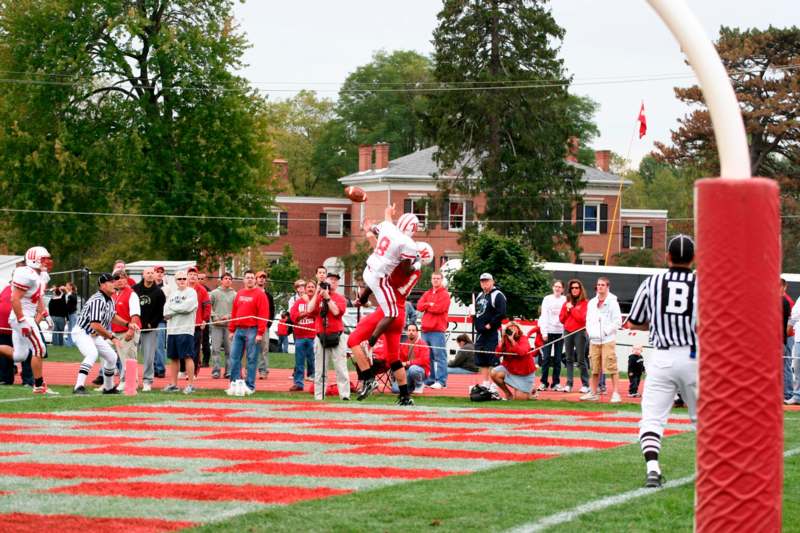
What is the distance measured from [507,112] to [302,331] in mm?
33597

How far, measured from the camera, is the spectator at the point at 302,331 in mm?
20297

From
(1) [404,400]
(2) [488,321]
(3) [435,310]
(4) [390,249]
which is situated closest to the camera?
(4) [390,249]

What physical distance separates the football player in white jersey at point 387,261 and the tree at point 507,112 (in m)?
36.2

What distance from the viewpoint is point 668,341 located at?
374 inches

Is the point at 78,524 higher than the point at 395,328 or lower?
Answer: lower

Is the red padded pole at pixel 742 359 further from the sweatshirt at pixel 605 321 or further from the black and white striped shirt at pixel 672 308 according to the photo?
the sweatshirt at pixel 605 321

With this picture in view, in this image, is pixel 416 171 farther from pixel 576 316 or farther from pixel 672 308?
pixel 672 308

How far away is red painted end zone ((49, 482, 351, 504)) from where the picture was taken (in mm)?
8359

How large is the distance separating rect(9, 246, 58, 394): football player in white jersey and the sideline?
11.2m

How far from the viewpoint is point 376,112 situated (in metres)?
88.4

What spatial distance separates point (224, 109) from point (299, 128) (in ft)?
148

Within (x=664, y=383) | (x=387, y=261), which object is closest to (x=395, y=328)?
(x=387, y=261)

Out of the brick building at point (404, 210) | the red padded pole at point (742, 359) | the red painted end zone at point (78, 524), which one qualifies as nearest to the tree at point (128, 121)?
the brick building at point (404, 210)

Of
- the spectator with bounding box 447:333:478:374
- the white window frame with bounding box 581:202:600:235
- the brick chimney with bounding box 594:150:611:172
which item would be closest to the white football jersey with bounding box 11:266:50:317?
the spectator with bounding box 447:333:478:374
